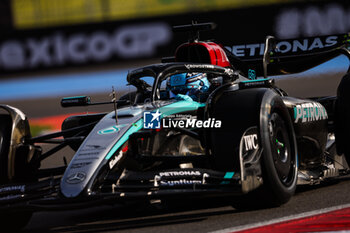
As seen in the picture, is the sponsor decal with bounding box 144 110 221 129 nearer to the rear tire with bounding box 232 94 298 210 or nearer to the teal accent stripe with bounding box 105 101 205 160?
the teal accent stripe with bounding box 105 101 205 160

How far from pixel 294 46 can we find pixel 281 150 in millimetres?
2641

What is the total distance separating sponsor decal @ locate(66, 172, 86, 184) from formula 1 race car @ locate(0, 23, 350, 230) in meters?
0.01

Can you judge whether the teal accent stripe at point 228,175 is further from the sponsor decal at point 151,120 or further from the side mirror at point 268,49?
the side mirror at point 268,49

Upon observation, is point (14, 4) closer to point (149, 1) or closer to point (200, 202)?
point (149, 1)

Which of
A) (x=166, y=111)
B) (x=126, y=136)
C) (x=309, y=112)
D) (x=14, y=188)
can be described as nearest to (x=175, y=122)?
(x=166, y=111)

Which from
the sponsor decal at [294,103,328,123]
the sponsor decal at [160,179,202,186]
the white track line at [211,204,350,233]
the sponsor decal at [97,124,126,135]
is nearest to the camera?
the white track line at [211,204,350,233]

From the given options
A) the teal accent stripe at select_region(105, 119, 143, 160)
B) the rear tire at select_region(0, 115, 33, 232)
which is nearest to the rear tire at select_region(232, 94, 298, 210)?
the teal accent stripe at select_region(105, 119, 143, 160)

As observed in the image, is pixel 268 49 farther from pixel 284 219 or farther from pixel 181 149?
pixel 284 219

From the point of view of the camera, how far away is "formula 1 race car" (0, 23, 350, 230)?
5.04 metres

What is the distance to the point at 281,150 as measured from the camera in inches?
229

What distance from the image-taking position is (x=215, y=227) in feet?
15.7

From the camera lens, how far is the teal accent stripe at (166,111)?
206 inches

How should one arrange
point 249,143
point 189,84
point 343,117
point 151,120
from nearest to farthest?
point 249,143, point 151,120, point 189,84, point 343,117

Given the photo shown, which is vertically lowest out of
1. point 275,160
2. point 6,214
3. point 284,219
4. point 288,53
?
point 6,214
